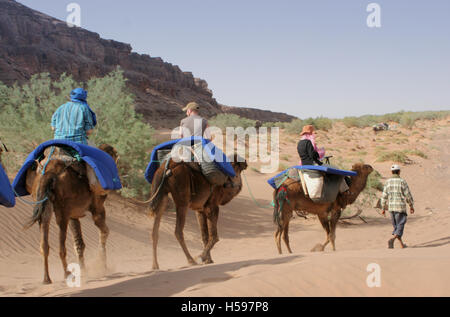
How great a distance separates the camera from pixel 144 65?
107 metres

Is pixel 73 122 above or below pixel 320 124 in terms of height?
below

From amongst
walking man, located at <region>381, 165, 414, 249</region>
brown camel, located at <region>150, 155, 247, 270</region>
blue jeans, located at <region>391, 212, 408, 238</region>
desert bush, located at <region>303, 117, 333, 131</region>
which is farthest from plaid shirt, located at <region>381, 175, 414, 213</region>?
desert bush, located at <region>303, 117, 333, 131</region>

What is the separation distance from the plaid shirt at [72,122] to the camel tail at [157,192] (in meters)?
1.44

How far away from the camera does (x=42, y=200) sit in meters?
6.30

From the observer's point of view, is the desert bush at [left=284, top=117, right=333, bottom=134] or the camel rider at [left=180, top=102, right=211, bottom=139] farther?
the desert bush at [left=284, top=117, right=333, bottom=134]

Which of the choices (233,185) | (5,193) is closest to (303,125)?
(233,185)

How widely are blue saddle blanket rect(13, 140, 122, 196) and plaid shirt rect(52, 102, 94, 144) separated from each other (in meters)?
0.45

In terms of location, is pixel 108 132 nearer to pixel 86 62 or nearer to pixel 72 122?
pixel 72 122

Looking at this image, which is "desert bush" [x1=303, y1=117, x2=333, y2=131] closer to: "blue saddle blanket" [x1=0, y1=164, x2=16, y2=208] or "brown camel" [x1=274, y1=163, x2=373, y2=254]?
"brown camel" [x1=274, y1=163, x2=373, y2=254]

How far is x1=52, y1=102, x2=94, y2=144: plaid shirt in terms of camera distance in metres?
7.45

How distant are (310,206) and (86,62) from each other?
79.4 metres

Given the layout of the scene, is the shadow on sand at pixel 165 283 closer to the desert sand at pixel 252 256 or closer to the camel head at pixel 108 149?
the desert sand at pixel 252 256

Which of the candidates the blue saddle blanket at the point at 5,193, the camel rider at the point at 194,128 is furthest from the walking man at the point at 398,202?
the blue saddle blanket at the point at 5,193

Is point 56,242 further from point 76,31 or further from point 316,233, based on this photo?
point 76,31
